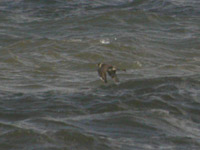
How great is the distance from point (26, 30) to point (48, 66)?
3838 mm

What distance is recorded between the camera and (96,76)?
11.3m

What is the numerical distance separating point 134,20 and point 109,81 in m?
6.70

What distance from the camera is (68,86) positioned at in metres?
10.5

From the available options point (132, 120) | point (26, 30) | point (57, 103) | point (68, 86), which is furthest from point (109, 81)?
point (26, 30)

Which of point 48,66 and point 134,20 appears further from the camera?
point 134,20

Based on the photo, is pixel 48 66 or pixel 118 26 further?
pixel 118 26

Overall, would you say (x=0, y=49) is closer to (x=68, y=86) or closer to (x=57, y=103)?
(x=68, y=86)

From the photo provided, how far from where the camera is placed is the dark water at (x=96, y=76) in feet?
24.4

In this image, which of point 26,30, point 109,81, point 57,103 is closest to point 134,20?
point 26,30

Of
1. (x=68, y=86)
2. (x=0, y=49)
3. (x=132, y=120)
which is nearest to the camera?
(x=132, y=120)

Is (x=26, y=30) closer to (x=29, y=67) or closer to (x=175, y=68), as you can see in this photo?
(x=29, y=67)

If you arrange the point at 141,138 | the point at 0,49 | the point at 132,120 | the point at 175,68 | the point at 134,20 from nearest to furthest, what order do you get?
1. the point at 141,138
2. the point at 132,120
3. the point at 175,68
4. the point at 0,49
5. the point at 134,20

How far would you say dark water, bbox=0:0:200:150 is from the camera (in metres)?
7.43

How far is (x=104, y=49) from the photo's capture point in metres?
13.9
